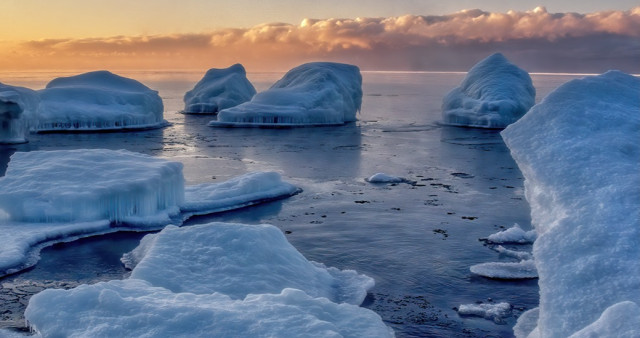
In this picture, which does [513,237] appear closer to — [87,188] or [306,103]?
[87,188]

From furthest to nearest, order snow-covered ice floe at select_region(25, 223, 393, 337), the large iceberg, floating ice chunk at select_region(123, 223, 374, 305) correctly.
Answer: the large iceberg → floating ice chunk at select_region(123, 223, 374, 305) → snow-covered ice floe at select_region(25, 223, 393, 337)

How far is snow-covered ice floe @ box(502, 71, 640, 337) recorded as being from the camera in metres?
5.27

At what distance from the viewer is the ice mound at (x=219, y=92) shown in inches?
1682

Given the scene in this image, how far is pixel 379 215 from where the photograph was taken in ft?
47.0

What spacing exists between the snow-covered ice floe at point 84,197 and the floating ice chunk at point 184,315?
4.38 metres

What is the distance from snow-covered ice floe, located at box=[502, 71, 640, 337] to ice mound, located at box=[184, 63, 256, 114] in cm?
3590

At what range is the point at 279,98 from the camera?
118ft

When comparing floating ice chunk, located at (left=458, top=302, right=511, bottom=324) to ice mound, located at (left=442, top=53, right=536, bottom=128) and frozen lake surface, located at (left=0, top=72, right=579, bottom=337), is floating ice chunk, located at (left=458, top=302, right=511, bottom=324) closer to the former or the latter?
frozen lake surface, located at (left=0, top=72, right=579, bottom=337)

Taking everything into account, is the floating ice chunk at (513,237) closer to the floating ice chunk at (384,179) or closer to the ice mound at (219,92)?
the floating ice chunk at (384,179)

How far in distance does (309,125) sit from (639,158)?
2845cm

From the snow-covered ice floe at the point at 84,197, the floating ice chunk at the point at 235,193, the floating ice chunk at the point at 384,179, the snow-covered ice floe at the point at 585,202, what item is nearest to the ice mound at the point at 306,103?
the floating ice chunk at the point at 384,179

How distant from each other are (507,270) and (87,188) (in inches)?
329

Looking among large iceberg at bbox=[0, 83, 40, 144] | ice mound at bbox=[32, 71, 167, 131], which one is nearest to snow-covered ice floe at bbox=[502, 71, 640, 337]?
large iceberg at bbox=[0, 83, 40, 144]

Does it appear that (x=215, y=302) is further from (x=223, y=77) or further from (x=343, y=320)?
(x=223, y=77)
